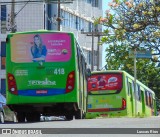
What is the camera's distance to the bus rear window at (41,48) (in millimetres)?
21141

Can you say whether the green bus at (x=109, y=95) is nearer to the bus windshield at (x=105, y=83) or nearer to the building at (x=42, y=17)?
the bus windshield at (x=105, y=83)

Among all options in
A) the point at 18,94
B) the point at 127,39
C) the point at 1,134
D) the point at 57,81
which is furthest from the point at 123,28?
the point at 1,134

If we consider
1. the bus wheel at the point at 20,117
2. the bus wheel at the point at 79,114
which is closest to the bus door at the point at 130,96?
the bus wheel at the point at 79,114

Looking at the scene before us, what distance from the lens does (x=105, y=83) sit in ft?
106

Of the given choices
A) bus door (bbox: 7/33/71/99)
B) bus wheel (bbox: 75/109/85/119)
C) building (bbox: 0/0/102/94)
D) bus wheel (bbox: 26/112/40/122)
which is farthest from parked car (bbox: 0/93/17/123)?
building (bbox: 0/0/102/94)

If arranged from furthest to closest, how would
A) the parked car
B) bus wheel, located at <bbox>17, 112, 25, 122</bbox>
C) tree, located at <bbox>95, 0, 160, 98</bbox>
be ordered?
bus wheel, located at <bbox>17, 112, 25, 122</bbox>
the parked car
tree, located at <bbox>95, 0, 160, 98</bbox>

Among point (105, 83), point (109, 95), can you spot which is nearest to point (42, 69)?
point (105, 83)

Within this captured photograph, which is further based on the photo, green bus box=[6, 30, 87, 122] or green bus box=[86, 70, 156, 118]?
green bus box=[86, 70, 156, 118]

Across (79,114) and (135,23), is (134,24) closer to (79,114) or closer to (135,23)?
(135,23)

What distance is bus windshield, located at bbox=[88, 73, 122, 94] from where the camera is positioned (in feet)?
105

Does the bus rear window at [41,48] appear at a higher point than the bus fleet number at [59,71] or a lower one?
higher

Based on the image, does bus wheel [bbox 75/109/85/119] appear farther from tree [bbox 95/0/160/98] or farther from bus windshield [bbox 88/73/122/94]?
bus windshield [bbox 88/73/122/94]

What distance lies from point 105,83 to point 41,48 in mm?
11592

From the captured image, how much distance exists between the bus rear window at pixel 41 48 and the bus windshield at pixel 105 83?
434 inches
